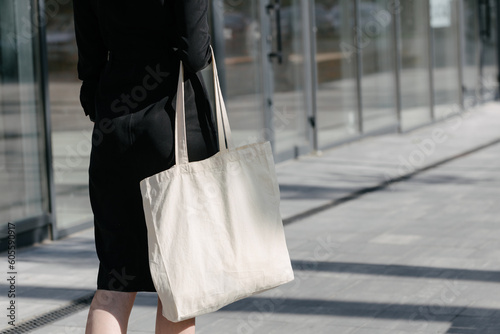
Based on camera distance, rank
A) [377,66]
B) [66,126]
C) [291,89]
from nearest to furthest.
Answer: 1. [66,126]
2. [291,89]
3. [377,66]

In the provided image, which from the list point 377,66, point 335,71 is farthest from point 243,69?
point 377,66

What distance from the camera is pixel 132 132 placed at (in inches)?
107

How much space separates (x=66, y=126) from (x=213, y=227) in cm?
442

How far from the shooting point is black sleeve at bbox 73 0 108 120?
2.87 metres

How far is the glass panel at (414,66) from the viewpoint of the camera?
13.1 m

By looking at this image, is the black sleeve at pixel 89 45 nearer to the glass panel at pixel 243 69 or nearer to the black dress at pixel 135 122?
the black dress at pixel 135 122

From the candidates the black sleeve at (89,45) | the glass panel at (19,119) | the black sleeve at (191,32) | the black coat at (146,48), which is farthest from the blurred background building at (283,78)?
the black sleeve at (191,32)

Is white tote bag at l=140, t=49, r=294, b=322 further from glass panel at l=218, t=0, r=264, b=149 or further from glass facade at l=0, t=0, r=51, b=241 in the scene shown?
glass panel at l=218, t=0, r=264, b=149

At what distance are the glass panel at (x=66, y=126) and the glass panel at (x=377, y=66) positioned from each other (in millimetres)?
5620

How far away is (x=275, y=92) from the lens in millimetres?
10188

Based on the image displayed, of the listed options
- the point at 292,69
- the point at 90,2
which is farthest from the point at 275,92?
the point at 90,2

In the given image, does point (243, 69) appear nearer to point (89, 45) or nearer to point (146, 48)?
point (89, 45)

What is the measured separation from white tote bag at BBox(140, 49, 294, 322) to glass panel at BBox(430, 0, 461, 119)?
11616 millimetres

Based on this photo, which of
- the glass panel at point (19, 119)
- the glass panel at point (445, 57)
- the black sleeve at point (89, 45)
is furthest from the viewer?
the glass panel at point (445, 57)
